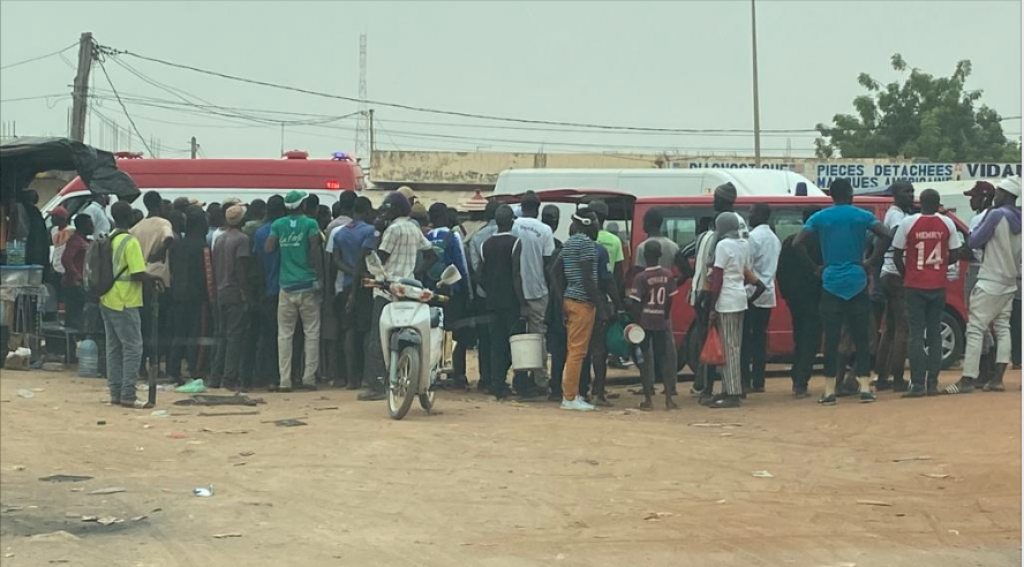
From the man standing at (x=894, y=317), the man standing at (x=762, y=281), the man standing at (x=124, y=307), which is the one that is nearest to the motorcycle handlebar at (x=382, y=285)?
the man standing at (x=124, y=307)

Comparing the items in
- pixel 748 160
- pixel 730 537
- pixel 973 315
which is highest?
pixel 748 160

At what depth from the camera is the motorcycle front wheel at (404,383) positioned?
9602 millimetres

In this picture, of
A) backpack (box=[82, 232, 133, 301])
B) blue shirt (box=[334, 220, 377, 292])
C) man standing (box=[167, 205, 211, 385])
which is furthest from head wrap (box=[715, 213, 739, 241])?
man standing (box=[167, 205, 211, 385])

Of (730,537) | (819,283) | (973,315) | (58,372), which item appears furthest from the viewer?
(58,372)

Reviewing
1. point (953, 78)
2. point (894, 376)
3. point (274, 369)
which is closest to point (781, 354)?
point (894, 376)

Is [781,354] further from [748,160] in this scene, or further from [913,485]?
[748,160]

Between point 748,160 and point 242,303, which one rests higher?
point 748,160

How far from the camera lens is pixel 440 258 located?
11.5m

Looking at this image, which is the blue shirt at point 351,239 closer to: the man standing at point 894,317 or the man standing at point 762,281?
the man standing at point 762,281

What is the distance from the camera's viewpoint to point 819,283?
10977 millimetres

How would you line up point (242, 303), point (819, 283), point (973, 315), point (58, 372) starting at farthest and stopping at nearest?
point (58, 372) < point (242, 303) < point (819, 283) < point (973, 315)

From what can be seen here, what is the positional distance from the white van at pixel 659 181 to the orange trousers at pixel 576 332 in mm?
4129

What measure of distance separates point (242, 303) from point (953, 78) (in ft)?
106

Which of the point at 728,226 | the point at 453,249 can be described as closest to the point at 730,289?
the point at 728,226
